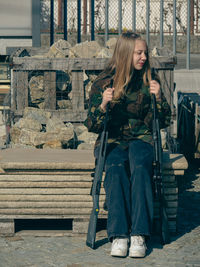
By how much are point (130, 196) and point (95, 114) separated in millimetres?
695

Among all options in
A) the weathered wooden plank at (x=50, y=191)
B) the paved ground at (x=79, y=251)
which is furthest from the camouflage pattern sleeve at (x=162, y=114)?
the paved ground at (x=79, y=251)

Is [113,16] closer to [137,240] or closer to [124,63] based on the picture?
[124,63]

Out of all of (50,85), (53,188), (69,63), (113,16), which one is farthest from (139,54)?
(113,16)

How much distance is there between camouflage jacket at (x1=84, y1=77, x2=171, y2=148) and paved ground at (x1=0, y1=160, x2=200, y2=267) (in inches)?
32.1

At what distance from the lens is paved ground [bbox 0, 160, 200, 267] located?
4.88 m

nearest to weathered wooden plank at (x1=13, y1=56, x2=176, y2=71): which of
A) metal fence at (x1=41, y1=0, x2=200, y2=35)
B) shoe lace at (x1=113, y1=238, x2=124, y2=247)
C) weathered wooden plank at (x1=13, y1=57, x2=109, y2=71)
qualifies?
weathered wooden plank at (x1=13, y1=57, x2=109, y2=71)

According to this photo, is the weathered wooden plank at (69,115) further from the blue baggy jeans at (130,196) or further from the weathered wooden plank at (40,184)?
the blue baggy jeans at (130,196)

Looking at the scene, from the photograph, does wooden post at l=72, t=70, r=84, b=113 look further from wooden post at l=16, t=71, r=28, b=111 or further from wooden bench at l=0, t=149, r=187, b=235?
wooden bench at l=0, t=149, r=187, b=235

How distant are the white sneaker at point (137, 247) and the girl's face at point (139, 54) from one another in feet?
4.45

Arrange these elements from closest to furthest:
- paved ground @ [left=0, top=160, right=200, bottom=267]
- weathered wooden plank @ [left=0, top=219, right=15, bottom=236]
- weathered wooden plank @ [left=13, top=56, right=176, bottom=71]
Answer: paved ground @ [left=0, top=160, right=200, bottom=267]
weathered wooden plank @ [left=0, top=219, right=15, bottom=236]
weathered wooden plank @ [left=13, top=56, right=176, bottom=71]

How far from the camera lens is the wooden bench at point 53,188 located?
17.7 ft

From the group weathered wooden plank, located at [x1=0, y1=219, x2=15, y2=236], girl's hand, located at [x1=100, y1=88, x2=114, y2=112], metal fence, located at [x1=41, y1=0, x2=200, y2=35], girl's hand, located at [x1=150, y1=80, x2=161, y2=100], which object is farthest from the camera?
metal fence, located at [x1=41, y1=0, x2=200, y2=35]

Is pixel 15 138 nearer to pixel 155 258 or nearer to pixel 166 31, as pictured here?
pixel 155 258

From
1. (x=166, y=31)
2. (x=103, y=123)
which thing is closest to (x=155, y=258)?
(x=103, y=123)
